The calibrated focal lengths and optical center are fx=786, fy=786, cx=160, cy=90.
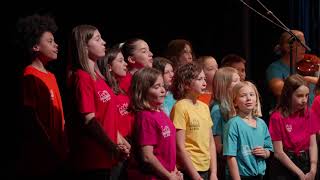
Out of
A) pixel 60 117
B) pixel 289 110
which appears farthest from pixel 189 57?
pixel 60 117

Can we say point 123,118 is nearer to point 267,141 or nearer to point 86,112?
point 86,112

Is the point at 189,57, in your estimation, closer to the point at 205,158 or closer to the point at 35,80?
A: the point at 205,158

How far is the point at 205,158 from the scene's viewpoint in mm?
5176

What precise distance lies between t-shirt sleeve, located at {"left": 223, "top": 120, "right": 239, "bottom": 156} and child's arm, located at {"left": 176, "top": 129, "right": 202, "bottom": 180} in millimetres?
376

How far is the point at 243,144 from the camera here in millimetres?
5297

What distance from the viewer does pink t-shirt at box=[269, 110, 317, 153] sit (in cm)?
573

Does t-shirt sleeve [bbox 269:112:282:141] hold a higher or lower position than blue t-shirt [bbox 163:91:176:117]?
lower

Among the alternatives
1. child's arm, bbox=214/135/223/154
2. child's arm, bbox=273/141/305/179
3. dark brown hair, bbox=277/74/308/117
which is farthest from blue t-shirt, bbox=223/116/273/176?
dark brown hair, bbox=277/74/308/117

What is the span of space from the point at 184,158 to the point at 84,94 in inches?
32.0

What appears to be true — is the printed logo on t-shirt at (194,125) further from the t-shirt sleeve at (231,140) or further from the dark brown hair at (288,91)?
the dark brown hair at (288,91)

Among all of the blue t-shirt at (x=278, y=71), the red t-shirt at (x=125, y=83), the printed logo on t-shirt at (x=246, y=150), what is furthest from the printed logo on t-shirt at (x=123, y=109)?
the blue t-shirt at (x=278, y=71)

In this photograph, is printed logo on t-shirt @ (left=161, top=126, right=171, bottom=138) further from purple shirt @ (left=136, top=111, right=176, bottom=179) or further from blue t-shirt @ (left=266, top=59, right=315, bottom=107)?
blue t-shirt @ (left=266, top=59, right=315, bottom=107)

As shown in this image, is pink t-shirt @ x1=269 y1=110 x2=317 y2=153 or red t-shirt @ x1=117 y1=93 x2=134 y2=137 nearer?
red t-shirt @ x1=117 y1=93 x2=134 y2=137

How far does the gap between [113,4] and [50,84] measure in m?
1.84
